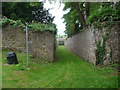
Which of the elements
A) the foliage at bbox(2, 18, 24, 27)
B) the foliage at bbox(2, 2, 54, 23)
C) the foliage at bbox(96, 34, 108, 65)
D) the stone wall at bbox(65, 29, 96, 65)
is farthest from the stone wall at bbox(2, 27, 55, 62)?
the foliage at bbox(2, 2, 54, 23)

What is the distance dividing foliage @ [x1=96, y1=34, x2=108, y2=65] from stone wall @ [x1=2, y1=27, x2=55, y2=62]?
126 inches

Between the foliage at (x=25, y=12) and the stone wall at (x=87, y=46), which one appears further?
the foliage at (x=25, y=12)

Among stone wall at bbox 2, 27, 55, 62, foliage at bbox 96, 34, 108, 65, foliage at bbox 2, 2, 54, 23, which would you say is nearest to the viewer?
foliage at bbox 96, 34, 108, 65

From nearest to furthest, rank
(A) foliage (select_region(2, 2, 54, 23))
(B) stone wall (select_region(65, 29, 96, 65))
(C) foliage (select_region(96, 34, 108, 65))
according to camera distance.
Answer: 1. (C) foliage (select_region(96, 34, 108, 65))
2. (B) stone wall (select_region(65, 29, 96, 65))
3. (A) foliage (select_region(2, 2, 54, 23))

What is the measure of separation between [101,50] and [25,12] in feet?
34.0

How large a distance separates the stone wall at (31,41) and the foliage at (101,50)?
3193 millimetres

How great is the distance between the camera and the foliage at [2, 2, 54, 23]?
12.4 m

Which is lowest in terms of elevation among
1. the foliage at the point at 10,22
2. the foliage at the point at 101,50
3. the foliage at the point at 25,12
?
the foliage at the point at 101,50

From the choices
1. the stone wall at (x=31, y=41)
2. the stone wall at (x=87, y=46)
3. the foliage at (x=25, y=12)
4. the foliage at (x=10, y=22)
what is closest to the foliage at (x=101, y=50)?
the stone wall at (x=87, y=46)

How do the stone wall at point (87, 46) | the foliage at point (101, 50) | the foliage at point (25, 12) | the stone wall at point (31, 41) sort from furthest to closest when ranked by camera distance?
the foliage at point (25, 12), the stone wall at point (31, 41), the stone wall at point (87, 46), the foliage at point (101, 50)

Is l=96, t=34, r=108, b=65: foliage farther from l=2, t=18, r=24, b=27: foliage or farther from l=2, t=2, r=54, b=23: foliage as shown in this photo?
l=2, t=2, r=54, b=23: foliage

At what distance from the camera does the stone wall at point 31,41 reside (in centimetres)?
839

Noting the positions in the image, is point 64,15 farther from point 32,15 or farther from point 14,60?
point 14,60

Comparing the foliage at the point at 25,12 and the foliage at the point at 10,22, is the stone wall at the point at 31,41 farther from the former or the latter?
the foliage at the point at 25,12
